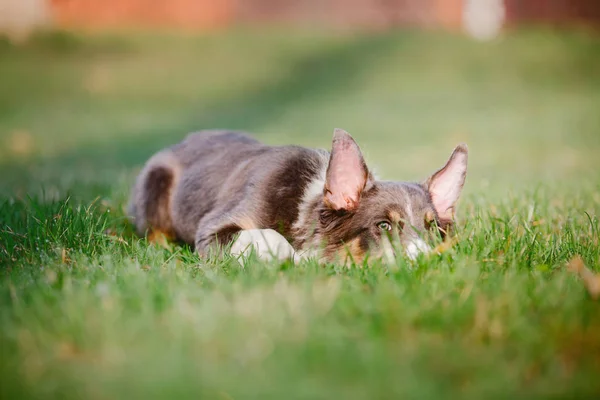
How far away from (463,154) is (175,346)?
7.81 ft

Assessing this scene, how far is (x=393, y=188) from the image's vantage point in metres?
4.02

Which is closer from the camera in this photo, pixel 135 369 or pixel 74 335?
pixel 135 369

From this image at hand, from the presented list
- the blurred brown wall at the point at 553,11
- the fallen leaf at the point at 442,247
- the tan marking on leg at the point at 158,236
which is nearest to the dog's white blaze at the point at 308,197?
the fallen leaf at the point at 442,247

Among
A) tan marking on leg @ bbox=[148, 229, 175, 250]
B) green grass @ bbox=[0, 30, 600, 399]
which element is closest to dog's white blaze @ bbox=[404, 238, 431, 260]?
green grass @ bbox=[0, 30, 600, 399]

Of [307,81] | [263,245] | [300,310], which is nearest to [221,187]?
[263,245]

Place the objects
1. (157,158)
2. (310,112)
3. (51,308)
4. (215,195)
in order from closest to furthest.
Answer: (51,308) < (215,195) < (157,158) < (310,112)

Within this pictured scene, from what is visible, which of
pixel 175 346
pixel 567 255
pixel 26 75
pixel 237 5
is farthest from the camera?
pixel 237 5

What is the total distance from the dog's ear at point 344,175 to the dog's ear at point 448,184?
1.85 ft

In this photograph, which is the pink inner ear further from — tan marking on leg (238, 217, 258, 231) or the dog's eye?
tan marking on leg (238, 217, 258, 231)

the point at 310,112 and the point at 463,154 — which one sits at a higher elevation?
the point at 463,154

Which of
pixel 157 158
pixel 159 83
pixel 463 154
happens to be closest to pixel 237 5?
pixel 159 83

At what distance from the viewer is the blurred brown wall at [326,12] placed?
21812mm

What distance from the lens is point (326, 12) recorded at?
22.6 meters

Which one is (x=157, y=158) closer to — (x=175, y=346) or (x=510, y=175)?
(x=175, y=346)
